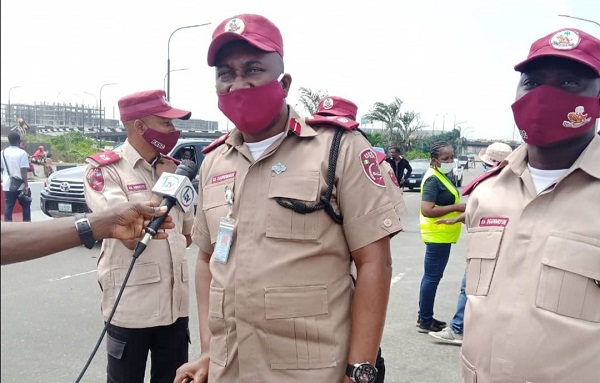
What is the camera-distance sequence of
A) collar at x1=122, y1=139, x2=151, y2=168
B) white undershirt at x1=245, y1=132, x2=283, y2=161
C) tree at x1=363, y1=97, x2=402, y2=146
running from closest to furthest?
white undershirt at x1=245, y1=132, x2=283, y2=161
collar at x1=122, y1=139, x2=151, y2=168
tree at x1=363, y1=97, x2=402, y2=146

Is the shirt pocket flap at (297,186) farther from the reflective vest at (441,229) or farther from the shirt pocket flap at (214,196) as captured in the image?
the reflective vest at (441,229)

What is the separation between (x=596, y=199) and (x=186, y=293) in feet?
6.98

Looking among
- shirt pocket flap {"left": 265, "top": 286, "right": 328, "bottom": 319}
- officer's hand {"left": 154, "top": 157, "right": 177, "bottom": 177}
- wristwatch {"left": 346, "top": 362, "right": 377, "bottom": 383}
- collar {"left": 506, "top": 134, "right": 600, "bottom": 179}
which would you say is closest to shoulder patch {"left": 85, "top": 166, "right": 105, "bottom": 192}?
officer's hand {"left": 154, "top": 157, "right": 177, "bottom": 177}

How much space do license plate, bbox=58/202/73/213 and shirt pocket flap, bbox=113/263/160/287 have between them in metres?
6.61

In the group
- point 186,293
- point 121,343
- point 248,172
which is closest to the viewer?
point 248,172

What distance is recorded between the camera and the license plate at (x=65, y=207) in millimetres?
8752

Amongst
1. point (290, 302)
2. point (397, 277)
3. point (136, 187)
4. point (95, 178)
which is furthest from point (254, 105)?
point (397, 277)

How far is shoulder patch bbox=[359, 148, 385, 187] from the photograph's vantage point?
1.82 meters

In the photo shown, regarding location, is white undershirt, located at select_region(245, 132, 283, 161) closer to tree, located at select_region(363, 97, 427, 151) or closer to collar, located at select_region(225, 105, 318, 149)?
collar, located at select_region(225, 105, 318, 149)

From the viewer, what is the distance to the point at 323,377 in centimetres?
175

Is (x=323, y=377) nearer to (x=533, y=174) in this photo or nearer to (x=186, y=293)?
(x=533, y=174)

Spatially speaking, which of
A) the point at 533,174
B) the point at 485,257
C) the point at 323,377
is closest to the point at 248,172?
the point at 323,377

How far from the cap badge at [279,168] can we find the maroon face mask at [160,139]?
1485mm

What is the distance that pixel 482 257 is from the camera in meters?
1.92
